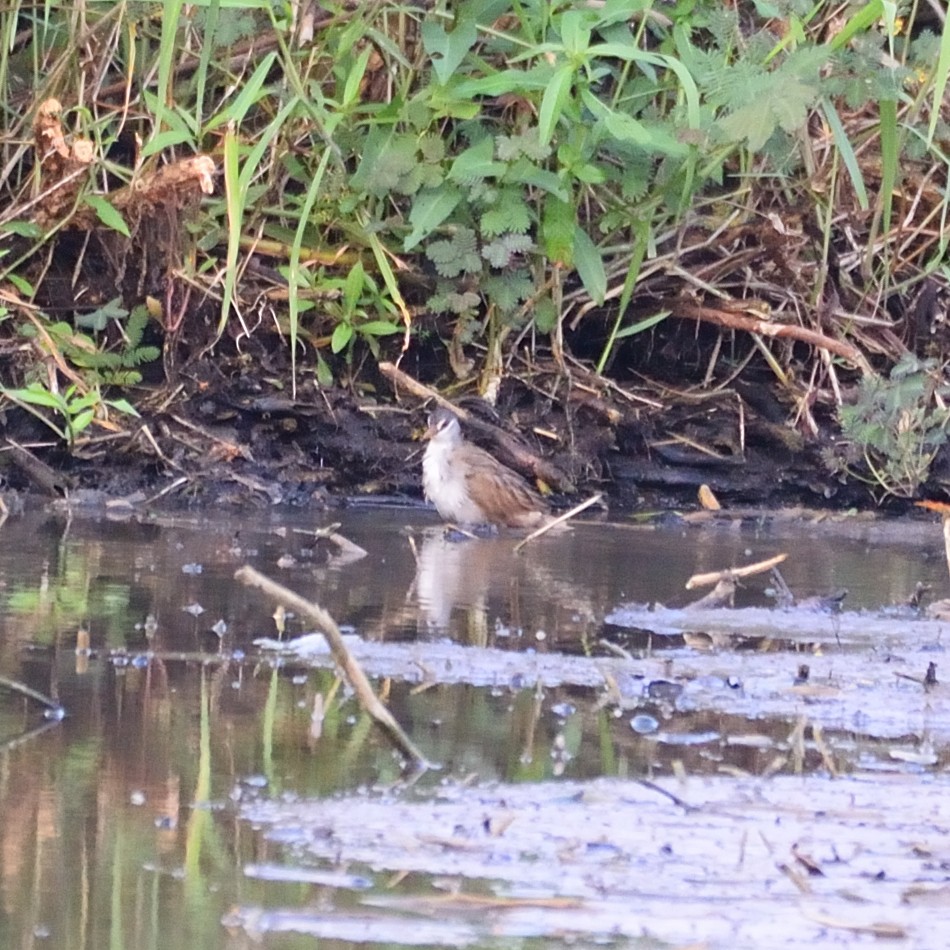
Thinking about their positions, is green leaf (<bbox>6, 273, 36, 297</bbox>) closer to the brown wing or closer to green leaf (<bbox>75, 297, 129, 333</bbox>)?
green leaf (<bbox>75, 297, 129, 333</bbox>)

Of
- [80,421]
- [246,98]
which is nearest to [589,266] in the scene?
[246,98]

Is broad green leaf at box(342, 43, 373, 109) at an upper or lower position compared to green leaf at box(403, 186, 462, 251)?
upper

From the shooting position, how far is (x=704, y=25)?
22.1 ft

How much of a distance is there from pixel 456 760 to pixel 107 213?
13.0ft

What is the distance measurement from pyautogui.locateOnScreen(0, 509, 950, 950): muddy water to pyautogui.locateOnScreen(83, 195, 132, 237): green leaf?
1.61 metres

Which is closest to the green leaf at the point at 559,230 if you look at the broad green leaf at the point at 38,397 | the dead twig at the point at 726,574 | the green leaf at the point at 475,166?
the green leaf at the point at 475,166

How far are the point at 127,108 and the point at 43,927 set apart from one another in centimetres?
495

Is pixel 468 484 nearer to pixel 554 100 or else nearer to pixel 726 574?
pixel 554 100

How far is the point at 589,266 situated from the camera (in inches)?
261

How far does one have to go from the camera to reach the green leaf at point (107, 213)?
21.8 ft

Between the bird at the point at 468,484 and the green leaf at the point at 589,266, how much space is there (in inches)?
25.9

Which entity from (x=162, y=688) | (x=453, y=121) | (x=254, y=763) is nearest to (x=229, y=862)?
(x=254, y=763)

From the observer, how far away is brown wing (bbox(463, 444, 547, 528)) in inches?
263

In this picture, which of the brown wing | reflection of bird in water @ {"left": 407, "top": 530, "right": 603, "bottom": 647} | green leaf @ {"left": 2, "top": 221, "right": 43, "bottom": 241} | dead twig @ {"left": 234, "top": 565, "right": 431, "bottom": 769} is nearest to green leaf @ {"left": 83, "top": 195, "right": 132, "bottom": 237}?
green leaf @ {"left": 2, "top": 221, "right": 43, "bottom": 241}
